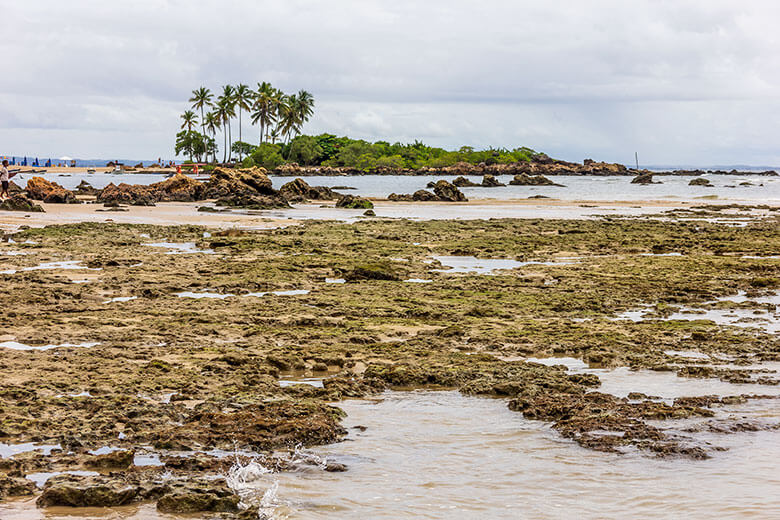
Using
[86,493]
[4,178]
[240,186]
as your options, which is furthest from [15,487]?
[240,186]

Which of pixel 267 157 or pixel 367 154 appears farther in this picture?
pixel 367 154

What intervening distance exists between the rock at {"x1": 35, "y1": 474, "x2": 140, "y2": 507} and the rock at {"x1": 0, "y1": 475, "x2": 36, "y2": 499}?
12 cm

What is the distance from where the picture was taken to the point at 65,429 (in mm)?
6371

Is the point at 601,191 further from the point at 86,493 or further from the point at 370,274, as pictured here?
the point at 86,493

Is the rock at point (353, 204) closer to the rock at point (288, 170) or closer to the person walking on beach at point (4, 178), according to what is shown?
the person walking on beach at point (4, 178)

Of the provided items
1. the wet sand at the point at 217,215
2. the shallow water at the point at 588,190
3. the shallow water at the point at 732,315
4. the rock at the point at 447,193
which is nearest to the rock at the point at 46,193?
the wet sand at the point at 217,215

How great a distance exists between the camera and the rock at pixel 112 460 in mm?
5684

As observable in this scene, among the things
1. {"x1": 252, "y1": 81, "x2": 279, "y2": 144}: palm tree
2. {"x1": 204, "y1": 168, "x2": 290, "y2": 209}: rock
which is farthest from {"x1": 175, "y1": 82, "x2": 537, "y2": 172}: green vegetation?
{"x1": 204, "y1": 168, "x2": 290, "y2": 209}: rock

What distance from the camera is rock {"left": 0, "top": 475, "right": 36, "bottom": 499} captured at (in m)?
5.14

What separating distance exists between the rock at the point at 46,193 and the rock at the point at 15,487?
3587 centimetres

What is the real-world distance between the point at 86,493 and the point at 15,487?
52 centimetres

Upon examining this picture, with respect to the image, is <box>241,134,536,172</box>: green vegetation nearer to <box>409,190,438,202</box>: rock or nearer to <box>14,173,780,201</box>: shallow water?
<box>14,173,780,201</box>: shallow water

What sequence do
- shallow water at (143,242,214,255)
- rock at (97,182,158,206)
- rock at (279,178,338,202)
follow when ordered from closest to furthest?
shallow water at (143,242,214,255)
rock at (97,182,158,206)
rock at (279,178,338,202)

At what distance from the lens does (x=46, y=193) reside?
127ft
